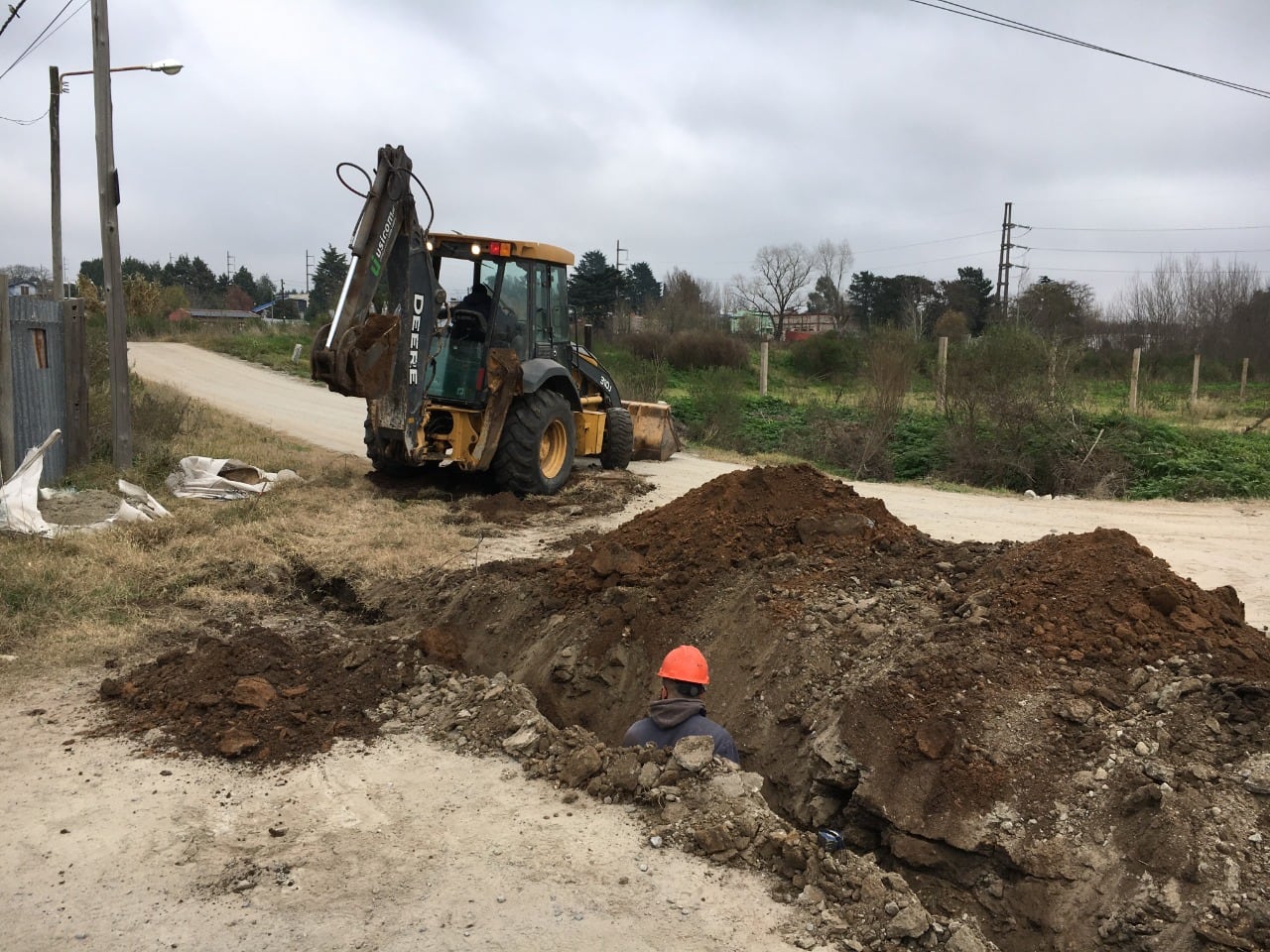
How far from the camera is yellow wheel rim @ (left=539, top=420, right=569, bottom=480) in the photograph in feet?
37.4

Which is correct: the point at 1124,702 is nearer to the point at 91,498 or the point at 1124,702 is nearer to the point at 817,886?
the point at 817,886

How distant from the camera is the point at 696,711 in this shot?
14.7 ft

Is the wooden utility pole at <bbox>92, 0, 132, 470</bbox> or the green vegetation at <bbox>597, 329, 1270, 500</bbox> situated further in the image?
the green vegetation at <bbox>597, 329, 1270, 500</bbox>

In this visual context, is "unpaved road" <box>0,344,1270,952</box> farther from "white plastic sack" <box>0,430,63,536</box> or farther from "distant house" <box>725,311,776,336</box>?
"distant house" <box>725,311,776,336</box>

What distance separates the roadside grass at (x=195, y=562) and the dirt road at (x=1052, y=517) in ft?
4.51

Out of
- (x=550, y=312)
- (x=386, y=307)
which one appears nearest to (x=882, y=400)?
(x=550, y=312)

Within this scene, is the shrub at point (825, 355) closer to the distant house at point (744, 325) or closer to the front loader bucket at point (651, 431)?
the distant house at point (744, 325)

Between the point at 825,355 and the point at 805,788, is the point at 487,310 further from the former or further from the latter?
the point at 825,355

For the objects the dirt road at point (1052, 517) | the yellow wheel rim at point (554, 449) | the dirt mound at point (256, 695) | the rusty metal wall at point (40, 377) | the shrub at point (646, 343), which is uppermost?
the shrub at point (646, 343)

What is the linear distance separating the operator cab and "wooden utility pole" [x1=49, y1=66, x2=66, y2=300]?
14.1m

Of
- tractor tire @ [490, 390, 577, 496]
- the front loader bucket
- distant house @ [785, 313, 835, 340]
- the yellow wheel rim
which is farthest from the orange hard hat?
distant house @ [785, 313, 835, 340]

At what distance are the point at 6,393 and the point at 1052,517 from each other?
11239 mm

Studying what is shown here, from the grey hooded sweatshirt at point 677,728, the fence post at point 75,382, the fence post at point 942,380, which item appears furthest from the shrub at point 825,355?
the grey hooded sweatshirt at point 677,728

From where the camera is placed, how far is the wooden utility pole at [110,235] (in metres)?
11.1
